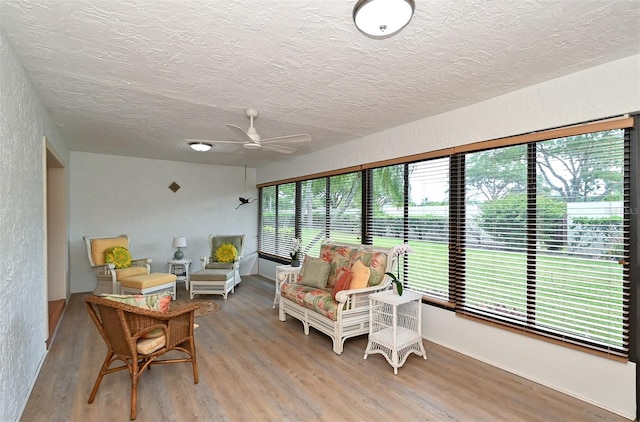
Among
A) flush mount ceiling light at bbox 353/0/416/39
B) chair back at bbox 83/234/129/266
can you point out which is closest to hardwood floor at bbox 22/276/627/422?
chair back at bbox 83/234/129/266

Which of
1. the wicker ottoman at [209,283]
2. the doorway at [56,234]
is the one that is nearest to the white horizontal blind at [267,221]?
the wicker ottoman at [209,283]

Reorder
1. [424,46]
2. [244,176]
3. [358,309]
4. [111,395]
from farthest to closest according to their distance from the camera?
1. [244,176]
2. [358,309]
3. [111,395]
4. [424,46]

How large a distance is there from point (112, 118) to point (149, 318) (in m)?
2.49

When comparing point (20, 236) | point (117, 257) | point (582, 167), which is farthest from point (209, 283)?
point (582, 167)

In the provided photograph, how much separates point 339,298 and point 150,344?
5.46ft

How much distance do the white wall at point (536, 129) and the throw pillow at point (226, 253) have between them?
3447 mm

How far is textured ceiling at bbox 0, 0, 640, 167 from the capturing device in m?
1.71

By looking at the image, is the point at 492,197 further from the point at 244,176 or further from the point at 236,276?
the point at 244,176

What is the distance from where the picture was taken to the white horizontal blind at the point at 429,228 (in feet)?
11.2

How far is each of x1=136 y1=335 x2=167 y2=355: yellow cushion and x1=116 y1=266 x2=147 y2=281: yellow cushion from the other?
2.81 metres

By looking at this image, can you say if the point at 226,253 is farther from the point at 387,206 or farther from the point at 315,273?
the point at 387,206

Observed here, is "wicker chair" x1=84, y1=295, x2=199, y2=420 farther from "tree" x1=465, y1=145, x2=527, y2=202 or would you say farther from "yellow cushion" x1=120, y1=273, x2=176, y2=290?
"tree" x1=465, y1=145, x2=527, y2=202

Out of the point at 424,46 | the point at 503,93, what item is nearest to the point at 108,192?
the point at 424,46

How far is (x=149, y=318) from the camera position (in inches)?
90.7
